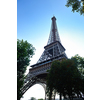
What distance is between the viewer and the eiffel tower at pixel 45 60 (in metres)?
20.9

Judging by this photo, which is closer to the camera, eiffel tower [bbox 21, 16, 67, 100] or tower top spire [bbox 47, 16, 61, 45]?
eiffel tower [bbox 21, 16, 67, 100]

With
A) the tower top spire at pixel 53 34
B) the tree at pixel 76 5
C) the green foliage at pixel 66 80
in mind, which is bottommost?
the green foliage at pixel 66 80

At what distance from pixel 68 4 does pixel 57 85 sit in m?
8.86

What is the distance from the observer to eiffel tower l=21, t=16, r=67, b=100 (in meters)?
20.9

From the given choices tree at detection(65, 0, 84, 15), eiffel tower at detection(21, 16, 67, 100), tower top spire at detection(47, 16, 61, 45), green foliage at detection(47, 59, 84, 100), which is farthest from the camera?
tower top spire at detection(47, 16, 61, 45)

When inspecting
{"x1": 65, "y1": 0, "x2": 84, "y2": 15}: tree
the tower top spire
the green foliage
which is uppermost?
the tower top spire

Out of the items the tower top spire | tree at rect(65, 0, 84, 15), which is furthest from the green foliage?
the tower top spire

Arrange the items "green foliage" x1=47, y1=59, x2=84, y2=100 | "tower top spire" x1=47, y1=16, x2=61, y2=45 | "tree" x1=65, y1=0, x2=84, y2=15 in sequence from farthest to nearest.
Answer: "tower top spire" x1=47, y1=16, x2=61, y2=45, "green foliage" x1=47, y1=59, x2=84, y2=100, "tree" x1=65, y1=0, x2=84, y2=15

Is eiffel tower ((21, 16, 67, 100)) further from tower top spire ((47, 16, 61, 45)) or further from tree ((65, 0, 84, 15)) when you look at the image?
tree ((65, 0, 84, 15))

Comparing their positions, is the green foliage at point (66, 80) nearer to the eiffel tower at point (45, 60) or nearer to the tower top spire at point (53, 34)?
the eiffel tower at point (45, 60)

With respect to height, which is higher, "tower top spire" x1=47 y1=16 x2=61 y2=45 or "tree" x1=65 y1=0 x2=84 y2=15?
"tower top spire" x1=47 y1=16 x2=61 y2=45

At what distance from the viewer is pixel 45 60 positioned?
2444 cm

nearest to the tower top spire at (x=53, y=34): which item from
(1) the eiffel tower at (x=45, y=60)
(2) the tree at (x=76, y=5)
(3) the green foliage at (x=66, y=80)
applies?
(1) the eiffel tower at (x=45, y=60)
